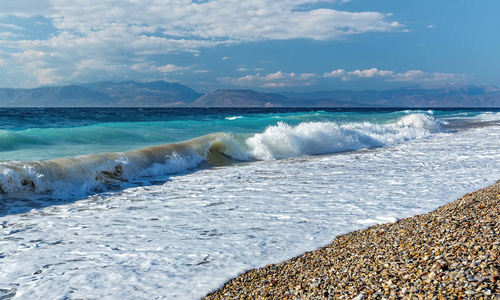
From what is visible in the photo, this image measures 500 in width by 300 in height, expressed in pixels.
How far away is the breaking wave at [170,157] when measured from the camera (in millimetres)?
8961

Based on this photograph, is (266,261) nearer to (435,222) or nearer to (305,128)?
(435,222)

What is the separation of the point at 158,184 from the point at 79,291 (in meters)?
6.12

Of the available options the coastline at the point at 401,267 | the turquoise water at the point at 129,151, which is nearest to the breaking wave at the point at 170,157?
the turquoise water at the point at 129,151

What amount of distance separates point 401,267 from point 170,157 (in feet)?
34.6

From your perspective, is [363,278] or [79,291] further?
[79,291]

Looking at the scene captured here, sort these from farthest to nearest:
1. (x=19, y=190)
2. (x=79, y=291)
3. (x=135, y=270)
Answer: (x=19, y=190), (x=135, y=270), (x=79, y=291)

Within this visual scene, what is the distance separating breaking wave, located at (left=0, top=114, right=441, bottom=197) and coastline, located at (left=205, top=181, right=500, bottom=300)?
21.1 feet

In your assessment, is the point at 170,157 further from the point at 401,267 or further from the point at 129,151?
the point at 401,267

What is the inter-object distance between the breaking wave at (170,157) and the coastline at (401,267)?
21.1ft

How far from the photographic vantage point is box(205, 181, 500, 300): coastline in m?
3.05

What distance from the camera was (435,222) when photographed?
16.5 ft

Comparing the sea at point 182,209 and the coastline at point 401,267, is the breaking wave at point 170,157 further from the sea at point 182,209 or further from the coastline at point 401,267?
the coastline at point 401,267

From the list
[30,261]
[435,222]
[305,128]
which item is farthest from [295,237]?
[305,128]

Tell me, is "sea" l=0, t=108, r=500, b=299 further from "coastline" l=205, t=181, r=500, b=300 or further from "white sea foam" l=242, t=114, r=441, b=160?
"white sea foam" l=242, t=114, r=441, b=160
